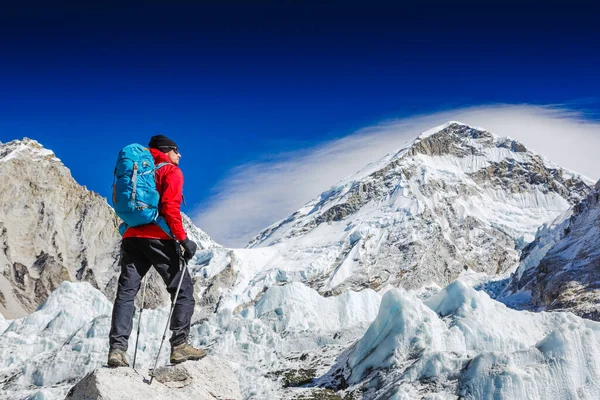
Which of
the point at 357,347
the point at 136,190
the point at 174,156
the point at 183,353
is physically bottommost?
the point at 183,353

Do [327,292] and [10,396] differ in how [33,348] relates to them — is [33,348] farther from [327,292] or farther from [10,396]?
[327,292]

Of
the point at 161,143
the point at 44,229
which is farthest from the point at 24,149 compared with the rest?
the point at 161,143

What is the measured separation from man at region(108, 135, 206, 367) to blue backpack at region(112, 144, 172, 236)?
0.15 metres

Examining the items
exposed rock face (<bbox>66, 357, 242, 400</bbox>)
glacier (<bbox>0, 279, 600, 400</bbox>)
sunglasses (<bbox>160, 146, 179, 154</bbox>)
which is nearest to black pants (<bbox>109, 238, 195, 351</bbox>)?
exposed rock face (<bbox>66, 357, 242, 400</bbox>)

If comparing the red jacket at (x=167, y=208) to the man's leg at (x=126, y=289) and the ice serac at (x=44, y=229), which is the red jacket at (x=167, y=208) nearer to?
the man's leg at (x=126, y=289)

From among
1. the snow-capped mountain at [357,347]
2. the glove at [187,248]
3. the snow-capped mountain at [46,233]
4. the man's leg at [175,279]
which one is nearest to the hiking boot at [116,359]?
the man's leg at [175,279]

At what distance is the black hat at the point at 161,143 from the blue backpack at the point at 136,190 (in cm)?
61

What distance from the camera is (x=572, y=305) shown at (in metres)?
80.1

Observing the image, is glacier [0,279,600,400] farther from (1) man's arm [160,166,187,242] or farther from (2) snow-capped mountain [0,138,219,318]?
(2) snow-capped mountain [0,138,219,318]

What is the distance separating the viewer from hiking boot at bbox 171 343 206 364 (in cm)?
948

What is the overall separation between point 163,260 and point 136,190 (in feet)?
4.00

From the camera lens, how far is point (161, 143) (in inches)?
389

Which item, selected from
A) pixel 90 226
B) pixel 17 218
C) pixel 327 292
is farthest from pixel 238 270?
pixel 17 218

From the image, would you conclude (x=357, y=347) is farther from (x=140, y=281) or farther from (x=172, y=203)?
(x=172, y=203)
